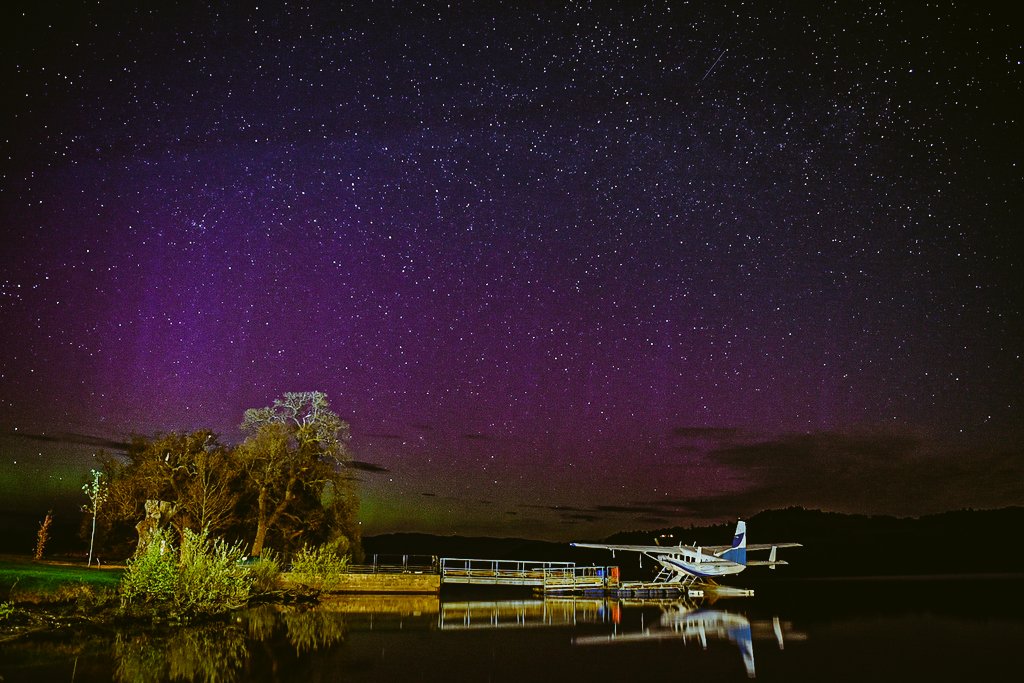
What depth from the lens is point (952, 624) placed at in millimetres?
31234

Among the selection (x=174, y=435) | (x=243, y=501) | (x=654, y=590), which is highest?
(x=174, y=435)

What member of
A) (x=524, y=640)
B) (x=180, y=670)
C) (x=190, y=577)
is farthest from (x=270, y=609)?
(x=180, y=670)

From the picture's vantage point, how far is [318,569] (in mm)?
38438

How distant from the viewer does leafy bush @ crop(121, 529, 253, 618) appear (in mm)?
22875

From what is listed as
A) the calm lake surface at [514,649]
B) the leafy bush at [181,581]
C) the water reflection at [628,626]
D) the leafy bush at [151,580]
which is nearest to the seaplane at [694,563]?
the water reflection at [628,626]

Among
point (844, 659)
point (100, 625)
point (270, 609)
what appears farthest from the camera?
point (270, 609)

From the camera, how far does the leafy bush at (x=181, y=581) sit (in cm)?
2288

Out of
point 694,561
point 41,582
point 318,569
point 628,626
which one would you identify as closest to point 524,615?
point 628,626

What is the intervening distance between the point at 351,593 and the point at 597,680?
99.1 ft

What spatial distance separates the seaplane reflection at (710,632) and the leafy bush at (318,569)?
631 inches

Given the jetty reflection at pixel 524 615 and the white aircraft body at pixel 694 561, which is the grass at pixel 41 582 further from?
the white aircraft body at pixel 694 561

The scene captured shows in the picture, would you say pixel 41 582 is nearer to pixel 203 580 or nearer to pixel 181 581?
pixel 181 581

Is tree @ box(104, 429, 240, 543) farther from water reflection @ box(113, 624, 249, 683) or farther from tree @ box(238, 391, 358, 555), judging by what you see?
water reflection @ box(113, 624, 249, 683)

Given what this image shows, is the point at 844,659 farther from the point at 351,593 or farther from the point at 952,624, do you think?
the point at 351,593
